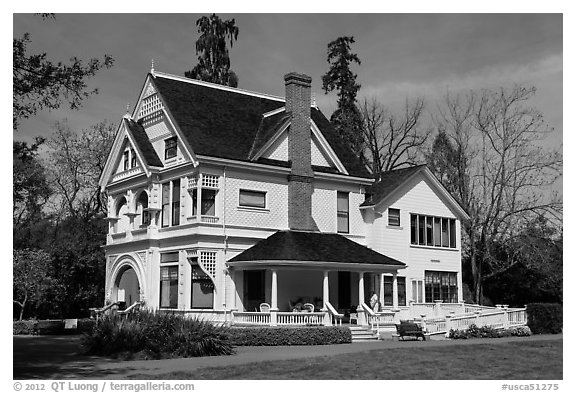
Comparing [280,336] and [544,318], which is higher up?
[544,318]

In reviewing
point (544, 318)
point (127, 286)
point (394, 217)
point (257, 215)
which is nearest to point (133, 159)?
point (127, 286)

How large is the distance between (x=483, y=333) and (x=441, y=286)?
25.1 ft

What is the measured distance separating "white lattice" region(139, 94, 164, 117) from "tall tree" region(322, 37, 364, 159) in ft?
70.8

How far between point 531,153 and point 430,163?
814cm

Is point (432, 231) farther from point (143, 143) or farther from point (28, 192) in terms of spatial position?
point (28, 192)

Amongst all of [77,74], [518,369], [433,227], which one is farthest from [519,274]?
[77,74]

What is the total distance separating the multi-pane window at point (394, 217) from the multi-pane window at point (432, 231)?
3.10ft

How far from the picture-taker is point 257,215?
33281mm

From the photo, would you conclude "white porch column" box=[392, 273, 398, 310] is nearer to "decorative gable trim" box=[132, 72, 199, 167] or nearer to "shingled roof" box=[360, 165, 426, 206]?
"shingled roof" box=[360, 165, 426, 206]

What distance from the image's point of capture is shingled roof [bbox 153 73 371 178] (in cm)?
3291

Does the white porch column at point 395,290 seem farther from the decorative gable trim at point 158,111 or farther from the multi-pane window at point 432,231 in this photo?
the decorative gable trim at point 158,111

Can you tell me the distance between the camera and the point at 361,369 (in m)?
18.1

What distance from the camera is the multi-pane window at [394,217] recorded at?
3788cm

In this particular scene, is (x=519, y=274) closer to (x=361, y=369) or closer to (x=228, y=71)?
(x=228, y=71)
